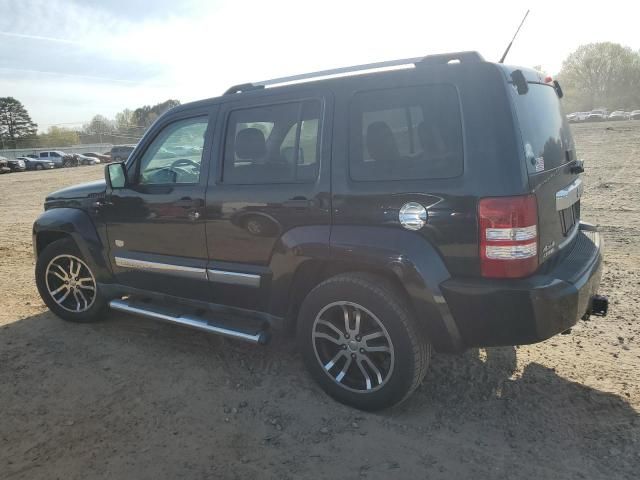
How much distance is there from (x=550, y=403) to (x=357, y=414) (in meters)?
1.21

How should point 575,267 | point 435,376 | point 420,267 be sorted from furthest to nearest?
point 435,376 < point 575,267 < point 420,267

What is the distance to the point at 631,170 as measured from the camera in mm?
12906

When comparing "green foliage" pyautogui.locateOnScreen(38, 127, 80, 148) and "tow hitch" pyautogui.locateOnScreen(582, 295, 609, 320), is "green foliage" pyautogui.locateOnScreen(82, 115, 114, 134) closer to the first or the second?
"green foliage" pyautogui.locateOnScreen(38, 127, 80, 148)

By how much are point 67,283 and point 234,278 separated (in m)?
2.16

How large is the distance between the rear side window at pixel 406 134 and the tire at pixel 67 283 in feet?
9.65

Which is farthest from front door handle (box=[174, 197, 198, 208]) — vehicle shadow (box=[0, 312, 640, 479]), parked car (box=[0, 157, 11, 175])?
parked car (box=[0, 157, 11, 175])

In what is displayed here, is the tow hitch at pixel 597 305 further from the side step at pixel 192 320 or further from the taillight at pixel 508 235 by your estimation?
the side step at pixel 192 320

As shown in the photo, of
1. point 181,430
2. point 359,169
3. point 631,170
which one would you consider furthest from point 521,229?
point 631,170

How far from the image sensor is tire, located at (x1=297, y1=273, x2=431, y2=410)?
9.20 feet

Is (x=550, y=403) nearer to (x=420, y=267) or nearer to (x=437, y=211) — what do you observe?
(x=420, y=267)

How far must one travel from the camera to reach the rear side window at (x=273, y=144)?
10.2 feet

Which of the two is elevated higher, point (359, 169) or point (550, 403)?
point (359, 169)

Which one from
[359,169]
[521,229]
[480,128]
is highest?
[480,128]

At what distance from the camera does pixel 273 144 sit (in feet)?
10.8
